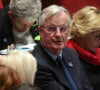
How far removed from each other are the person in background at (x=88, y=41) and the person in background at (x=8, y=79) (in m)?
0.90

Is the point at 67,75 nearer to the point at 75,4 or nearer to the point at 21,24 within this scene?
the point at 21,24

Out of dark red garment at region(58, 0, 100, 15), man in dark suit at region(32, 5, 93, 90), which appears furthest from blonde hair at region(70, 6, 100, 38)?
dark red garment at region(58, 0, 100, 15)

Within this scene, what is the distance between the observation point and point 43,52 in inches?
60.2

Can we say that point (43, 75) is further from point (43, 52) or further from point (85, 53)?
point (85, 53)

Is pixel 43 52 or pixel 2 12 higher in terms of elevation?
pixel 2 12

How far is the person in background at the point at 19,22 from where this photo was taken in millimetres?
1875

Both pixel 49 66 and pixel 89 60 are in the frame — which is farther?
pixel 89 60

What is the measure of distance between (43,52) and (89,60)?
0.52 meters

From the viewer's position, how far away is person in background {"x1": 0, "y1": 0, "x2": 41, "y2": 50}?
188cm

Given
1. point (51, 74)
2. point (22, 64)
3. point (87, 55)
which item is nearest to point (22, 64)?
point (22, 64)

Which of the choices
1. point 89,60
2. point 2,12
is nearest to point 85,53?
point 89,60

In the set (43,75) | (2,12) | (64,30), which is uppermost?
(2,12)

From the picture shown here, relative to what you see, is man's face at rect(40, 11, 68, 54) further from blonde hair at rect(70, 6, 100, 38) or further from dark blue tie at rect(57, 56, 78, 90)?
blonde hair at rect(70, 6, 100, 38)

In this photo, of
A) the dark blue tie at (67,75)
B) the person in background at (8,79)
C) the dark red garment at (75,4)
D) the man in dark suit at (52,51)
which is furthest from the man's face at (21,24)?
the dark red garment at (75,4)
